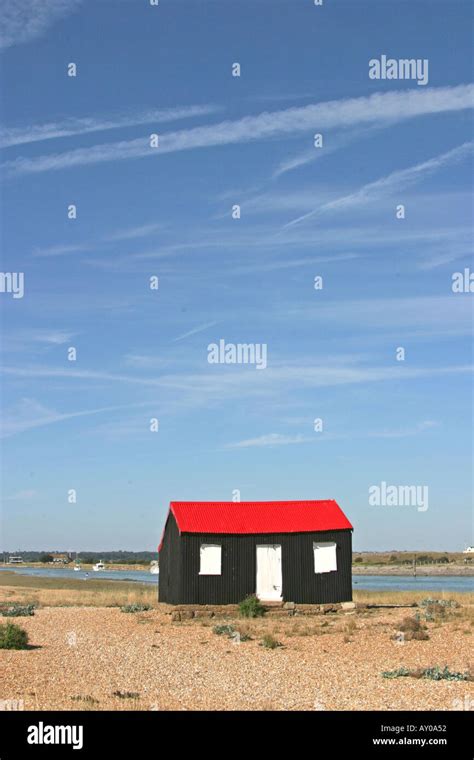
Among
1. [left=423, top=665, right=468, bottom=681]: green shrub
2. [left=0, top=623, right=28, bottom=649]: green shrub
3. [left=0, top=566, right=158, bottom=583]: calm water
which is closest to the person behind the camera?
[left=423, top=665, right=468, bottom=681]: green shrub

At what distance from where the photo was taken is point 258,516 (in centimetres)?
3344

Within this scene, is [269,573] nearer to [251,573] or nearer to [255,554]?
[251,573]

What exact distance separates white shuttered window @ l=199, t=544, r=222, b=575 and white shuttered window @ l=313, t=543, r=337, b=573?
4056mm

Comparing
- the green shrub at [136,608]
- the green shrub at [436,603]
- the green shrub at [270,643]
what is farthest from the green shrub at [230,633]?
the green shrub at [436,603]

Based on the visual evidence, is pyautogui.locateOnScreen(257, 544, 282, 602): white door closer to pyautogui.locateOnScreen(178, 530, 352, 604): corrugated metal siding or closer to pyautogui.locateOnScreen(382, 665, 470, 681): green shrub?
pyautogui.locateOnScreen(178, 530, 352, 604): corrugated metal siding

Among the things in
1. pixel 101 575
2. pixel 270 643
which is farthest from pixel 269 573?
pixel 101 575

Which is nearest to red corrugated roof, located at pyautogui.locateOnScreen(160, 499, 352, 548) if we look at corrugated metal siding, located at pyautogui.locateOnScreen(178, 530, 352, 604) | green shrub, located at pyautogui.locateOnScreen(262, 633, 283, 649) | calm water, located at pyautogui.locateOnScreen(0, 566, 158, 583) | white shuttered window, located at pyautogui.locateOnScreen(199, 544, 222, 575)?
corrugated metal siding, located at pyautogui.locateOnScreen(178, 530, 352, 604)

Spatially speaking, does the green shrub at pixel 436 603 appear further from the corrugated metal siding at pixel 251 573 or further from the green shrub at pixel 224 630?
the green shrub at pixel 224 630

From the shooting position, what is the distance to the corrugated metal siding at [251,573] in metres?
31.3

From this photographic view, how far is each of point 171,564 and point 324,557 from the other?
253 inches

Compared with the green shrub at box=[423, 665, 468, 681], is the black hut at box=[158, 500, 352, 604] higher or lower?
higher

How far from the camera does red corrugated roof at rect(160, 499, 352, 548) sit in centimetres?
3231

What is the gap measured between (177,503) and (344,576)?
7624mm
